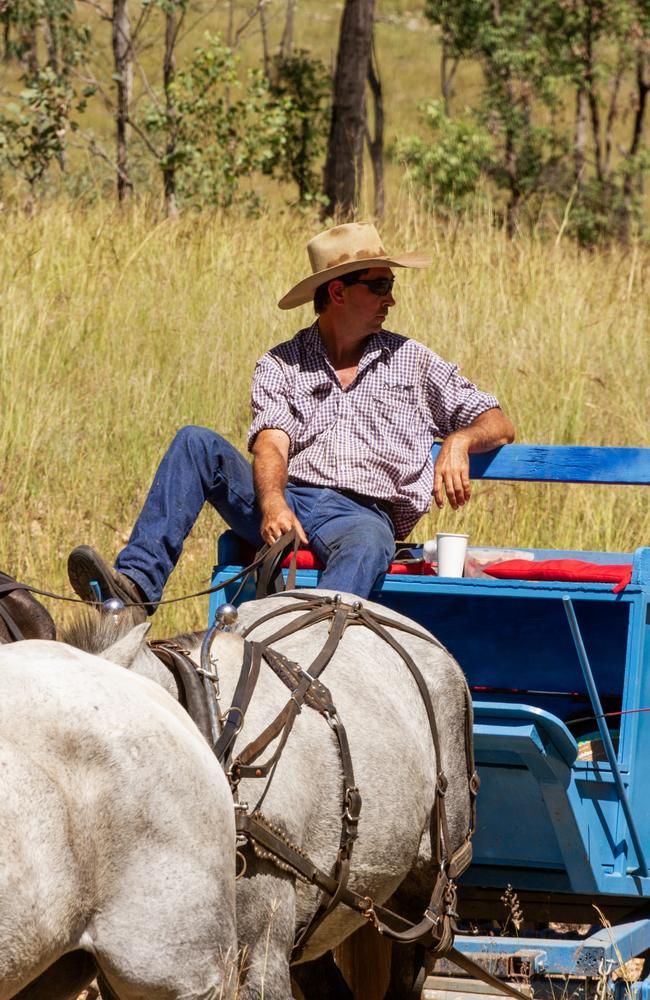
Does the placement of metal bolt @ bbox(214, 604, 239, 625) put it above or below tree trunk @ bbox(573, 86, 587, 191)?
below

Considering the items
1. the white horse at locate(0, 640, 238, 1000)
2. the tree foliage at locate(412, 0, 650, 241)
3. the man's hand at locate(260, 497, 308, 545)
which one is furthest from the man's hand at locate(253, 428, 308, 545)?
the tree foliage at locate(412, 0, 650, 241)

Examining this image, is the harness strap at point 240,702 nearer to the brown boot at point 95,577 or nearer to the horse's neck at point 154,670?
the horse's neck at point 154,670

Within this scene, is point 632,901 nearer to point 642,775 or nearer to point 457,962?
point 642,775

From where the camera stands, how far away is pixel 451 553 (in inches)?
179

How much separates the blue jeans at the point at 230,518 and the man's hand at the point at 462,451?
0.84 feet

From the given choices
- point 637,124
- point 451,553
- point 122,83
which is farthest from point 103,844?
point 637,124

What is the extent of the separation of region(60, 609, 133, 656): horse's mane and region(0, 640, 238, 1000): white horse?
8.9 inches

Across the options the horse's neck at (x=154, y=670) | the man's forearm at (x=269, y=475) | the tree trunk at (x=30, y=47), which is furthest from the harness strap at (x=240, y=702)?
the tree trunk at (x=30, y=47)

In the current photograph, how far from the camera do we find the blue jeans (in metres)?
4.40

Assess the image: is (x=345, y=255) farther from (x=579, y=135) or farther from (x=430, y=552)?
(x=579, y=135)

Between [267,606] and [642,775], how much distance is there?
141cm

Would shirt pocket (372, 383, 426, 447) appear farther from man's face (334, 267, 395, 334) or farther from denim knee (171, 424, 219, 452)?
denim knee (171, 424, 219, 452)

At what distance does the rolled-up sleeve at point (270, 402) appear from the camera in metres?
5.08

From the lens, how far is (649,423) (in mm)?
8758
